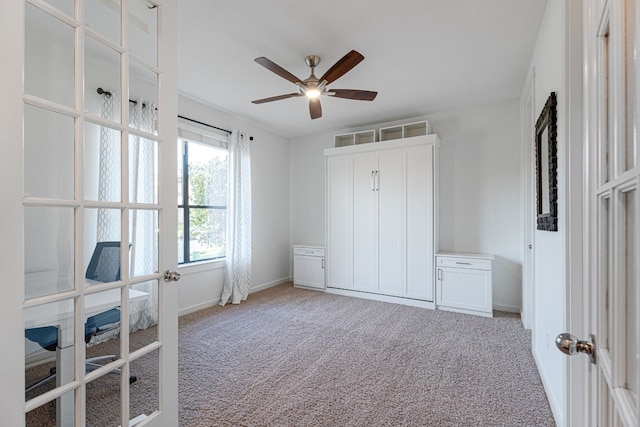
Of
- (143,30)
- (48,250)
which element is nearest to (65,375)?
(48,250)

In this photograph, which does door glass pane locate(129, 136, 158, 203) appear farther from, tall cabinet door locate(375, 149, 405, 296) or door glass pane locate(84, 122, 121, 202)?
tall cabinet door locate(375, 149, 405, 296)

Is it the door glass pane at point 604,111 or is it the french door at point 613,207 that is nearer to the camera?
the french door at point 613,207

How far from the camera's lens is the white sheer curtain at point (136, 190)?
130 centimetres

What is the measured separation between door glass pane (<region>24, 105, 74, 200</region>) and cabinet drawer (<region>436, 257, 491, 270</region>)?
3.75 metres

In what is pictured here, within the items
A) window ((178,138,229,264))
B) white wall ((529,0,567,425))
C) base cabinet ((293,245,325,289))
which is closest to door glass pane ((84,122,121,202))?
white wall ((529,0,567,425))

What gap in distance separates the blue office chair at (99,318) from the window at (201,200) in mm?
2575

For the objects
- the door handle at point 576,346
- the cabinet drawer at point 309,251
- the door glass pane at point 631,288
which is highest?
the door glass pane at point 631,288

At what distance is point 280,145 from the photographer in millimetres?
5438

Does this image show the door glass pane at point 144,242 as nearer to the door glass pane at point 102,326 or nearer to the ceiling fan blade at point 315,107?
the door glass pane at point 102,326

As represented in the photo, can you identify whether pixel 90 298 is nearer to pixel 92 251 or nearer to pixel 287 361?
pixel 92 251

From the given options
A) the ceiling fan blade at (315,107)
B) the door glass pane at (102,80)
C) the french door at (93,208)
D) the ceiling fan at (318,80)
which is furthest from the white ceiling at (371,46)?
the door glass pane at (102,80)

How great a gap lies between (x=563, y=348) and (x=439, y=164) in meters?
3.73

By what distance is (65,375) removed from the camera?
114cm

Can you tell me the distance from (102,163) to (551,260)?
2.51 metres
